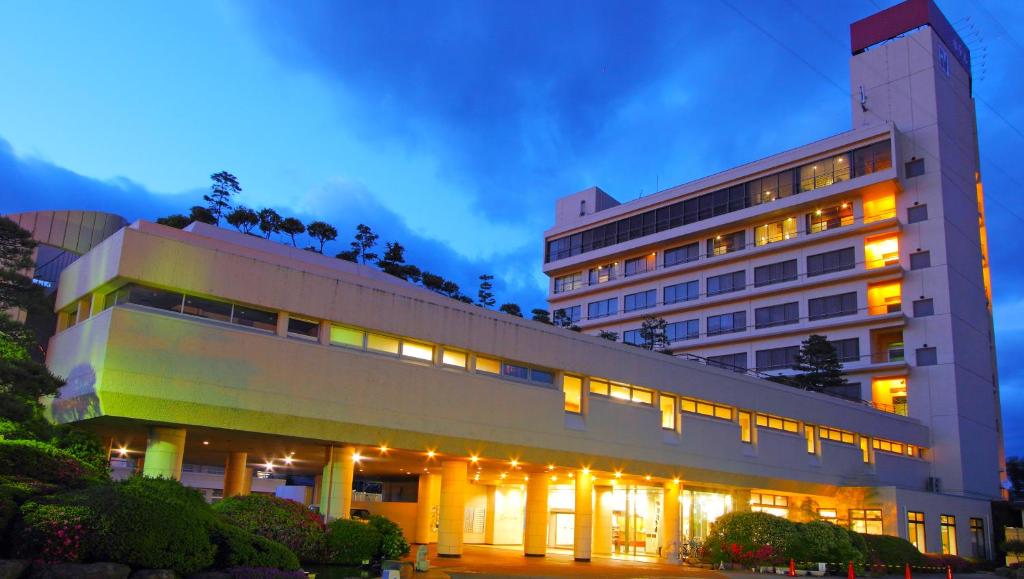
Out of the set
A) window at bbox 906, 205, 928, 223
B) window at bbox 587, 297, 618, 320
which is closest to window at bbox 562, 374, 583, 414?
window at bbox 906, 205, 928, 223

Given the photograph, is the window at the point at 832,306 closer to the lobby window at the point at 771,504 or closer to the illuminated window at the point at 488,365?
the lobby window at the point at 771,504

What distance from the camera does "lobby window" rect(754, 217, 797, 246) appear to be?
6556cm

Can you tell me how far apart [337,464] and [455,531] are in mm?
5836

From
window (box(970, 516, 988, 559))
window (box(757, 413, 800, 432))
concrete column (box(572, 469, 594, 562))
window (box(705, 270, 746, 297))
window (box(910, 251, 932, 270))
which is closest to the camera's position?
concrete column (box(572, 469, 594, 562))

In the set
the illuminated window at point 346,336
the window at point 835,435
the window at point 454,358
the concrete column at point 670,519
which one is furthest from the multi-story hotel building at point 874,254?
the illuminated window at point 346,336

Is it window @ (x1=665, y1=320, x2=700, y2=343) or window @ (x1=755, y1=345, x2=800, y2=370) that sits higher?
window @ (x1=665, y1=320, x2=700, y2=343)

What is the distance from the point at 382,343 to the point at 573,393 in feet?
30.2

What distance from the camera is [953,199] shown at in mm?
60438

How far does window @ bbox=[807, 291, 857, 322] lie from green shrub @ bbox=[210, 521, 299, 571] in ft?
169

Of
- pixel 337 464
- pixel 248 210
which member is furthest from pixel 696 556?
pixel 248 210

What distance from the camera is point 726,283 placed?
2707 inches

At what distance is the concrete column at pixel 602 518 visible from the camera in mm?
39125

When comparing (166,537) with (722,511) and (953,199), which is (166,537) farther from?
(953,199)

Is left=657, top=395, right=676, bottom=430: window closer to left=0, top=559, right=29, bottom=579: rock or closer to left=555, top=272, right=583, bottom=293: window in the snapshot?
left=0, top=559, right=29, bottom=579: rock
